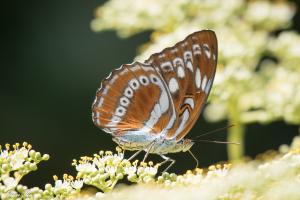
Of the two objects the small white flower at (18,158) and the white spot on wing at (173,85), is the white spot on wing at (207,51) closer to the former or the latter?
the white spot on wing at (173,85)

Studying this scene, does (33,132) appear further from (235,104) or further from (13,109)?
(235,104)

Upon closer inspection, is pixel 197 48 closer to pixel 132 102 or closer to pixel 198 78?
pixel 198 78

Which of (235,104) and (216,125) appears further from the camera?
(216,125)

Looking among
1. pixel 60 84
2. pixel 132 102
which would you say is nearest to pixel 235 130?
pixel 132 102

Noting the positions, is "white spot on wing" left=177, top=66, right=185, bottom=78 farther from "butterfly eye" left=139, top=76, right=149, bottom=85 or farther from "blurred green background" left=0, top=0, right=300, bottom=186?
"blurred green background" left=0, top=0, right=300, bottom=186

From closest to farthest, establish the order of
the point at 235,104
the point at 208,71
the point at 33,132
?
the point at 208,71, the point at 235,104, the point at 33,132

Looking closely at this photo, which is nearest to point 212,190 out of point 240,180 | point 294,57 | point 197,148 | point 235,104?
point 240,180

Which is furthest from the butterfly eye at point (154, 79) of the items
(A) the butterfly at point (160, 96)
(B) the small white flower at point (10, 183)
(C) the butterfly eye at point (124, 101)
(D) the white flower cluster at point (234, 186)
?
(B) the small white flower at point (10, 183)

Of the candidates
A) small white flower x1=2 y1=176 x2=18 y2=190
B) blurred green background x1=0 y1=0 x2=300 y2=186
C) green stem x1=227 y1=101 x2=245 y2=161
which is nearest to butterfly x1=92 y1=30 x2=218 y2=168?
green stem x1=227 y1=101 x2=245 y2=161
